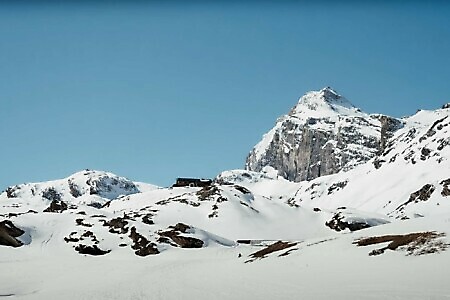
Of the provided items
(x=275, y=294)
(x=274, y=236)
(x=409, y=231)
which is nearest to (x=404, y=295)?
(x=275, y=294)

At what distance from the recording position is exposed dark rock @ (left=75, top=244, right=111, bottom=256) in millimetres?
93125

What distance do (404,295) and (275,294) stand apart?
7.56 metres

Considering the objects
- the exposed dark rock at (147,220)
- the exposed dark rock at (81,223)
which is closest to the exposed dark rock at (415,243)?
the exposed dark rock at (81,223)

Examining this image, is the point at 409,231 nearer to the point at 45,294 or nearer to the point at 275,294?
the point at 275,294

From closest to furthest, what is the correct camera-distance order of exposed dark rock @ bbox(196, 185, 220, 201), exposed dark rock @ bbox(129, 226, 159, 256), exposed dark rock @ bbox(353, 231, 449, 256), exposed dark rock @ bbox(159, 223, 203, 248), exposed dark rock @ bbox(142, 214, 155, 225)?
exposed dark rock @ bbox(353, 231, 449, 256), exposed dark rock @ bbox(129, 226, 159, 256), exposed dark rock @ bbox(159, 223, 203, 248), exposed dark rock @ bbox(142, 214, 155, 225), exposed dark rock @ bbox(196, 185, 220, 201)

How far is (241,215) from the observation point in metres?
146

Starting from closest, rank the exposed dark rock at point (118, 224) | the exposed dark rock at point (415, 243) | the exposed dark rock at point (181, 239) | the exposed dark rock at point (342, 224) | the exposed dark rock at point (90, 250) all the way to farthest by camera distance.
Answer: the exposed dark rock at point (415, 243)
the exposed dark rock at point (90, 250)
the exposed dark rock at point (181, 239)
the exposed dark rock at point (118, 224)
the exposed dark rock at point (342, 224)

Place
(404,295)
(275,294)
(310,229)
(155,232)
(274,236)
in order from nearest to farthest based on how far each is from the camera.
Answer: (404,295)
(275,294)
(155,232)
(274,236)
(310,229)

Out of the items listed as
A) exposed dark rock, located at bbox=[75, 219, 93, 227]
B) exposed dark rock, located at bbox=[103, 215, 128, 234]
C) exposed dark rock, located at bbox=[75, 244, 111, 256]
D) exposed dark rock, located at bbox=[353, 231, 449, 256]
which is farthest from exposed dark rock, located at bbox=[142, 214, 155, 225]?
exposed dark rock, located at bbox=[353, 231, 449, 256]

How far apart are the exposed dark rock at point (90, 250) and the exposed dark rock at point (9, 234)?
11.0 metres

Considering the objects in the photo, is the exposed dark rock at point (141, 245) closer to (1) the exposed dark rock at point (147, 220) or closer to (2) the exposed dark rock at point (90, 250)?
(2) the exposed dark rock at point (90, 250)

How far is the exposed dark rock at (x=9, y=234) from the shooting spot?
9225 centimetres

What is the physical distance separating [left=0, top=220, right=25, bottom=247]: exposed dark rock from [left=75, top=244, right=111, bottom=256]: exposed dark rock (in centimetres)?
1104

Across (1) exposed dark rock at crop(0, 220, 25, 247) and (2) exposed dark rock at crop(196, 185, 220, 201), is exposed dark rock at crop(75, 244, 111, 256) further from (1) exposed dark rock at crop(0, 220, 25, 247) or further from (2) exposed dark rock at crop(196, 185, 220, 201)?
(2) exposed dark rock at crop(196, 185, 220, 201)
